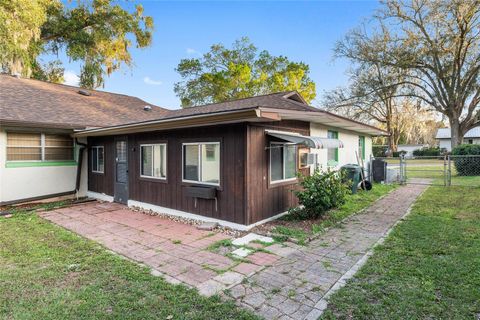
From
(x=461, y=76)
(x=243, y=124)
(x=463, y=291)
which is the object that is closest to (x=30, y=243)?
(x=243, y=124)

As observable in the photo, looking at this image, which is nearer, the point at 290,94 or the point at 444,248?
the point at 444,248

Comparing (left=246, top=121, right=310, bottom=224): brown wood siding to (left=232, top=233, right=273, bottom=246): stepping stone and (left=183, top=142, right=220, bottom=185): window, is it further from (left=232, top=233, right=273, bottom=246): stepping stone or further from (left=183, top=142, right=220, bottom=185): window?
(left=183, top=142, right=220, bottom=185): window

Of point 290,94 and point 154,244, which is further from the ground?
point 290,94

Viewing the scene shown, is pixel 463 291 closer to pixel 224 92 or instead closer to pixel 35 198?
pixel 35 198

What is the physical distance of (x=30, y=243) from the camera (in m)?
4.93

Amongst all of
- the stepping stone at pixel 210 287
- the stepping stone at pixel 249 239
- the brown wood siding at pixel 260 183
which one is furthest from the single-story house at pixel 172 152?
the stepping stone at pixel 210 287

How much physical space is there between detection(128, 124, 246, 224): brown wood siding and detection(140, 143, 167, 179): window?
15 cm

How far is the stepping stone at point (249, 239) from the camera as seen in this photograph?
4.88m

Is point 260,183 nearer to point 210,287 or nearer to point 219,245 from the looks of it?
point 219,245

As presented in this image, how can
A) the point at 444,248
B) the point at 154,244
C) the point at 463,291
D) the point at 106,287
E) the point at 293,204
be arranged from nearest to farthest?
the point at 463,291 < the point at 106,287 < the point at 444,248 < the point at 154,244 < the point at 293,204

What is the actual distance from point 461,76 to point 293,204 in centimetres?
2009

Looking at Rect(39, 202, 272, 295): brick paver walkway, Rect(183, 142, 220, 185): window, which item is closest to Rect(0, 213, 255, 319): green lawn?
Rect(39, 202, 272, 295): brick paver walkway

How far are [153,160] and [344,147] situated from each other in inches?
274

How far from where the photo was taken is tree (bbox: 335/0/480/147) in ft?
56.4
